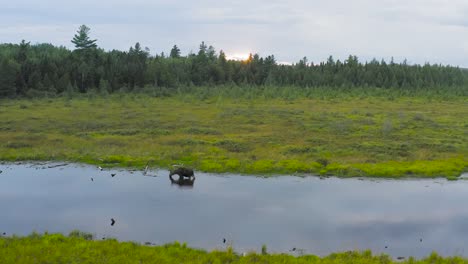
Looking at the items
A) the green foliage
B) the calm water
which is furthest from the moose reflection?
the green foliage

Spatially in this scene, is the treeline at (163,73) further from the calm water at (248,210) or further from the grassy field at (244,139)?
the calm water at (248,210)

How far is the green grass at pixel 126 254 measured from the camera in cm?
1966

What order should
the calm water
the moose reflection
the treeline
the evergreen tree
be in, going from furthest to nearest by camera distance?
the treeline
the evergreen tree
the moose reflection
the calm water

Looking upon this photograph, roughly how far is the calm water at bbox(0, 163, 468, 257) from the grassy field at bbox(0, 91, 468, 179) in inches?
154

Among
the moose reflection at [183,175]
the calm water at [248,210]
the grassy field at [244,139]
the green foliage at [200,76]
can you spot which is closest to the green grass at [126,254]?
the calm water at [248,210]

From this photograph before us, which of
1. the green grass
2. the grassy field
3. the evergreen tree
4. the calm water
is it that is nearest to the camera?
the green grass

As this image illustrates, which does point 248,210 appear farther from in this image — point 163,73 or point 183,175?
point 163,73

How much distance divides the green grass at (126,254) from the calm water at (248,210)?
1.74 meters

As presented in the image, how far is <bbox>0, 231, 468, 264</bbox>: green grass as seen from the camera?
19656 mm

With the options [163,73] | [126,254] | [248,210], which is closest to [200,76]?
[163,73]

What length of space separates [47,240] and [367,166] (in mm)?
28053

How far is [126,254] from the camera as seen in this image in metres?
20.6

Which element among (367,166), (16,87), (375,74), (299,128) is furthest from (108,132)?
(375,74)

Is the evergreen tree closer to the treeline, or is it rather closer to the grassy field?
the treeline
